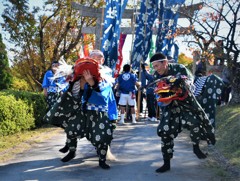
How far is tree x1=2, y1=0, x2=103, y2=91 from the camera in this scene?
18562 millimetres

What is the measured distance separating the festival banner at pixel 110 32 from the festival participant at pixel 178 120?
675 centimetres

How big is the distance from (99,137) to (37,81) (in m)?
14.5

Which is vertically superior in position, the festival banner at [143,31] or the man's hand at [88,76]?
the festival banner at [143,31]

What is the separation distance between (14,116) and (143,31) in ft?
21.4

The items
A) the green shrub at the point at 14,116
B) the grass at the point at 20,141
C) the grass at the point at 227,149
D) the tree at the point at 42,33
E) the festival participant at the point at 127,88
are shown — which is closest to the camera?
the grass at the point at 227,149

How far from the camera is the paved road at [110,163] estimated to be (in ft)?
17.5

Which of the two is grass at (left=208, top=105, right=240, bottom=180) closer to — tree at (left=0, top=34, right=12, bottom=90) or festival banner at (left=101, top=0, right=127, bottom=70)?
festival banner at (left=101, top=0, right=127, bottom=70)

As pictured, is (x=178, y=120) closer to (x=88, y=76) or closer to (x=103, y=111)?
(x=103, y=111)

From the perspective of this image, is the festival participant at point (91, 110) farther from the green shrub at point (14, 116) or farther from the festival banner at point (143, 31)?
the festival banner at point (143, 31)

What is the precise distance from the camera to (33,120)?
10203 mm

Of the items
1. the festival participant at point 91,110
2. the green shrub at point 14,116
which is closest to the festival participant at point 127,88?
the green shrub at point 14,116

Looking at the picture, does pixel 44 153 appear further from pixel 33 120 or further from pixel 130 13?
pixel 130 13

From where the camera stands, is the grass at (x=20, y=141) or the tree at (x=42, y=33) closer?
the grass at (x=20, y=141)

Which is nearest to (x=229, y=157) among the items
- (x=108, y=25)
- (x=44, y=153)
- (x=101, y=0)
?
(x=44, y=153)
